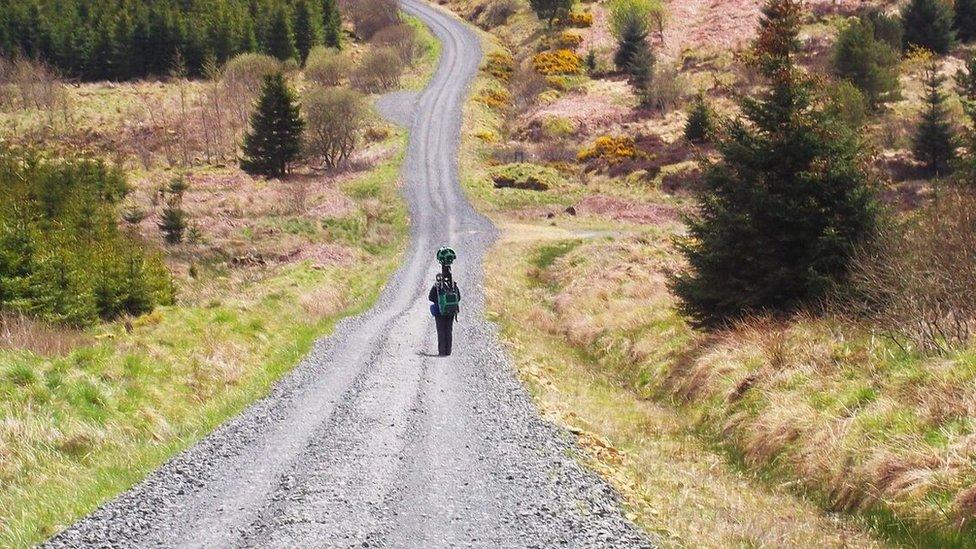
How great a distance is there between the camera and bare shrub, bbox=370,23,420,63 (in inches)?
3465

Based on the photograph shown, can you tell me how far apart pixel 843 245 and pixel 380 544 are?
11.2 metres

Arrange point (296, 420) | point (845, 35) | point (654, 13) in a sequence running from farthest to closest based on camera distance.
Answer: point (654, 13), point (845, 35), point (296, 420)

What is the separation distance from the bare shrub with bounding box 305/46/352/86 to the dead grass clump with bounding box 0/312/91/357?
218 feet

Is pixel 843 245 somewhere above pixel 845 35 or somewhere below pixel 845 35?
below

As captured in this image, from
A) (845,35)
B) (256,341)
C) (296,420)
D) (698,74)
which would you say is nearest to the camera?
(296,420)

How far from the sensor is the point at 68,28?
83438 mm

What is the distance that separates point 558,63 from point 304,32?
112ft

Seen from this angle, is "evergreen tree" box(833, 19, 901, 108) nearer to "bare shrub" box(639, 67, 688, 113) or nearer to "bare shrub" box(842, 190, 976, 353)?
"bare shrub" box(639, 67, 688, 113)

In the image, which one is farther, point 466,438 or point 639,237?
point 639,237

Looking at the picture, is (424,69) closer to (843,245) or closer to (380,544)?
(843,245)

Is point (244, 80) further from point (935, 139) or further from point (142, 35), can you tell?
point (935, 139)

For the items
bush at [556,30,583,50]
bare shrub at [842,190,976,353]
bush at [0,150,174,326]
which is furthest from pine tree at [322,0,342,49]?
bare shrub at [842,190,976,353]

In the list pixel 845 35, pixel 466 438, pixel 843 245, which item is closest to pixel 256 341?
pixel 466 438

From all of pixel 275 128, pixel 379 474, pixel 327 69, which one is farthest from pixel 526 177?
pixel 379 474
